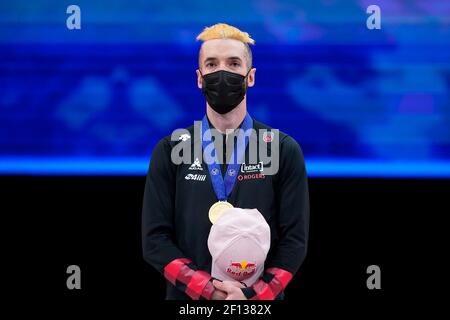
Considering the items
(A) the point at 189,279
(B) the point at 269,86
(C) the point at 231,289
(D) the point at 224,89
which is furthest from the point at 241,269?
(B) the point at 269,86

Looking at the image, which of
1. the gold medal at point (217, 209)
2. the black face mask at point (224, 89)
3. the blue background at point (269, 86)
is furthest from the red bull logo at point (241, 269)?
the blue background at point (269, 86)

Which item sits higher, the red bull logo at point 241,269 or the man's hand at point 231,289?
the red bull logo at point 241,269

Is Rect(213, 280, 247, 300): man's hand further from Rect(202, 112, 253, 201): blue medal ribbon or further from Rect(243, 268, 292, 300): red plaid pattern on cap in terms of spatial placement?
Rect(202, 112, 253, 201): blue medal ribbon

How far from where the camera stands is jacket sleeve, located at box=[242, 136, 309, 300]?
274cm

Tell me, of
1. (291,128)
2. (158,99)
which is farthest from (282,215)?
(158,99)

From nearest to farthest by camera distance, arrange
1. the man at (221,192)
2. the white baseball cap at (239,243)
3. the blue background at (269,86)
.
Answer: the white baseball cap at (239,243)
the man at (221,192)
the blue background at (269,86)

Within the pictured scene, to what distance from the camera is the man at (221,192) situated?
2.77 metres

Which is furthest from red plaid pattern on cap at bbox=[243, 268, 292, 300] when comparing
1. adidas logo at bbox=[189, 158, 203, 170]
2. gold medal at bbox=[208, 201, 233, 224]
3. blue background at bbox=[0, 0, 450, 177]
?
blue background at bbox=[0, 0, 450, 177]

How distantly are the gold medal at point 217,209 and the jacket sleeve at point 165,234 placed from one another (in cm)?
19

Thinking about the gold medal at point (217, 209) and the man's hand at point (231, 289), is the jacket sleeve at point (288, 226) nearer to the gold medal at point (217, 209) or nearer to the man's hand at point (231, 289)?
the man's hand at point (231, 289)

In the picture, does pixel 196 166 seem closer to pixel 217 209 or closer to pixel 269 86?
pixel 217 209

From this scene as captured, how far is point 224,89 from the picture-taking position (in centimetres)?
279

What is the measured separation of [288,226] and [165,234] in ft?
1.63

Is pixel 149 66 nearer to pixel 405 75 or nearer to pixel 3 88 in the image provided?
pixel 3 88
